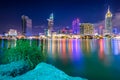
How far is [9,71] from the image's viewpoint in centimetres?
726

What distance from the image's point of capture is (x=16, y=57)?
13.4 m

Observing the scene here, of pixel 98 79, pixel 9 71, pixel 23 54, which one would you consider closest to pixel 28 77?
pixel 9 71

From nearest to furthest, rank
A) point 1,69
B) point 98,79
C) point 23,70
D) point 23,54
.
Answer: point 1,69
point 23,70
point 23,54
point 98,79

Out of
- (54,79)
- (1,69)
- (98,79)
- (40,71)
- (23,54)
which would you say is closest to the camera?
(54,79)

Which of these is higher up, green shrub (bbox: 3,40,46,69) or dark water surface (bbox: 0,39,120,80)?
green shrub (bbox: 3,40,46,69)

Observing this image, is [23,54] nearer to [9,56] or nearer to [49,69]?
[9,56]

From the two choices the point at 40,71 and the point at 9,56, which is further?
the point at 9,56

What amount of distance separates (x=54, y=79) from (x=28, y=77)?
687 millimetres

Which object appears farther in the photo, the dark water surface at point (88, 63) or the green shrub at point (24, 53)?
the dark water surface at point (88, 63)

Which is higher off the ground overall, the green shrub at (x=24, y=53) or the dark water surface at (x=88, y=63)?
the green shrub at (x=24, y=53)

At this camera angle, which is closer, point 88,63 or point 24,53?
point 24,53

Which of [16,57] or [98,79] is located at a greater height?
[16,57]

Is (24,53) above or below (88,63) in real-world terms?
above

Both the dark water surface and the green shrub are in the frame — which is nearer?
the green shrub
